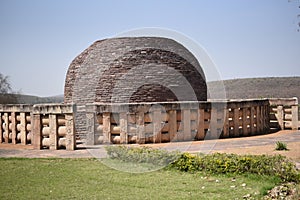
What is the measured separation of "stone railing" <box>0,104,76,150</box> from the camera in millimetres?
10422

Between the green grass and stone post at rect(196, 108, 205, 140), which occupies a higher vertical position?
stone post at rect(196, 108, 205, 140)

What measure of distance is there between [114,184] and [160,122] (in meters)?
5.42

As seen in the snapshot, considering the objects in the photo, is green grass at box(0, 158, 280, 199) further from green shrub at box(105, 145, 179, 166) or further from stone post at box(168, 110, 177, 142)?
stone post at box(168, 110, 177, 142)

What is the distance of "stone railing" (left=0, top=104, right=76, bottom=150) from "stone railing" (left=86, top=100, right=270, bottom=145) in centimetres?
111

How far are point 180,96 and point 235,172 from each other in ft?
24.9

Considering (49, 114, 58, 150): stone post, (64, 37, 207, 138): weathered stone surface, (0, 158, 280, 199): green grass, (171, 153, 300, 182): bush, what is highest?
(64, 37, 207, 138): weathered stone surface

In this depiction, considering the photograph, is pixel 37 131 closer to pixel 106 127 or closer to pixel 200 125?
pixel 106 127

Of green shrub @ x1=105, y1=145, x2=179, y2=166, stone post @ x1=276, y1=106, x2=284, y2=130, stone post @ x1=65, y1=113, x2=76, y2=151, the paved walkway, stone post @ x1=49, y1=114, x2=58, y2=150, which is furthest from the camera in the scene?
stone post @ x1=276, y1=106, x2=284, y2=130

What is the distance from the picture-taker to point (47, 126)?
11047 millimetres

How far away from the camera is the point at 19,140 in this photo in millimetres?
12180

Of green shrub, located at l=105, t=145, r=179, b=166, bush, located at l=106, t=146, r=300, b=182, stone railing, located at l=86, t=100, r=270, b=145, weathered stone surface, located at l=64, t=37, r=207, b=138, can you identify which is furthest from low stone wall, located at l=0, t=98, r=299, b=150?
bush, located at l=106, t=146, r=300, b=182

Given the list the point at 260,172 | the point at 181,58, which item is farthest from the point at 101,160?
the point at 181,58

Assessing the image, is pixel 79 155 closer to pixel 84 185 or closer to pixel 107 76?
pixel 84 185

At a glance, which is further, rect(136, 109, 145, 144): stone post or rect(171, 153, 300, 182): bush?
rect(136, 109, 145, 144): stone post
